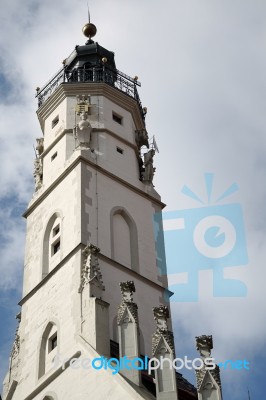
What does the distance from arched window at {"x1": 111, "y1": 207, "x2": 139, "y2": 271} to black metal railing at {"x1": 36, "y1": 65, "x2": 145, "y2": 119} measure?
6.14 meters

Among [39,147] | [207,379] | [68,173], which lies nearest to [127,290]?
[207,379]

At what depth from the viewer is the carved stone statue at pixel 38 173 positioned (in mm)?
28609

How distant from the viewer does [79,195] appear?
85.0 ft

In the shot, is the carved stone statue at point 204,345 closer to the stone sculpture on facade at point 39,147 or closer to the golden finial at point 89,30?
the stone sculpture on facade at point 39,147

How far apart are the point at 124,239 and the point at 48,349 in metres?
4.45

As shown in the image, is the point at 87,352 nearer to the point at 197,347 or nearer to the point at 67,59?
the point at 197,347

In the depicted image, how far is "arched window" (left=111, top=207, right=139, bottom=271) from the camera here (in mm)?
25609

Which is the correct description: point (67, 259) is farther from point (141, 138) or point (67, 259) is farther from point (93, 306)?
point (141, 138)

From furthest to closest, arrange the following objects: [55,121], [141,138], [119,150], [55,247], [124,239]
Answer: [141,138] < [55,121] < [119,150] < [124,239] < [55,247]

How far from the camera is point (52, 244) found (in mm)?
26031

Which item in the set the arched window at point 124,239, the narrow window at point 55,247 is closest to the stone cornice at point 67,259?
the arched window at point 124,239

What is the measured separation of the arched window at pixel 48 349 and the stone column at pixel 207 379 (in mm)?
4642

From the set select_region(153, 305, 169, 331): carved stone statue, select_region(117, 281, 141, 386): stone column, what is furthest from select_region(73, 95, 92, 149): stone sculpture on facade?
select_region(153, 305, 169, 331): carved stone statue

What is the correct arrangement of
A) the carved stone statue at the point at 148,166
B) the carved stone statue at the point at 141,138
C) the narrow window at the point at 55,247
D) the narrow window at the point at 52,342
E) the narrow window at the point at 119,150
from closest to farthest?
the narrow window at the point at 52,342
the narrow window at the point at 55,247
the carved stone statue at the point at 148,166
the narrow window at the point at 119,150
the carved stone statue at the point at 141,138
